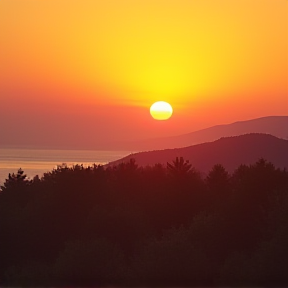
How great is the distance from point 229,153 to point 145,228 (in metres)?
94.6

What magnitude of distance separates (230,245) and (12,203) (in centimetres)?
1374

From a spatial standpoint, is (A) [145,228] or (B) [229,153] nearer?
(A) [145,228]

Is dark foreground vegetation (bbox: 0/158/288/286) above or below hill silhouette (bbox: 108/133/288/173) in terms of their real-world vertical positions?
below

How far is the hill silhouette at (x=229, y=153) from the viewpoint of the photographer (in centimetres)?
11756

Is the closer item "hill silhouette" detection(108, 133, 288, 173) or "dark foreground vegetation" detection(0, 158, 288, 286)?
"dark foreground vegetation" detection(0, 158, 288, 286)

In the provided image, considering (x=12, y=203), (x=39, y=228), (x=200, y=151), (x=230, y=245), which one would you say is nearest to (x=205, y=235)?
(x=230, y=245)

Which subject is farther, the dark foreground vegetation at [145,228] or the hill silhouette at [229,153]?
the hill silhouette at [229,153]

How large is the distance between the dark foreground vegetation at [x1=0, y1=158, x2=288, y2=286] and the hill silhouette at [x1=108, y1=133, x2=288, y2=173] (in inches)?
3002

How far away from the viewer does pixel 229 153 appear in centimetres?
12519

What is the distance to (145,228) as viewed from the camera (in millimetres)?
31953

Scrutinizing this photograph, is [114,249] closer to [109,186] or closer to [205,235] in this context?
[205,235]

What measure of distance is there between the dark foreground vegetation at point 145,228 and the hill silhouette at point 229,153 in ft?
250

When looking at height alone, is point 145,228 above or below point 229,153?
below

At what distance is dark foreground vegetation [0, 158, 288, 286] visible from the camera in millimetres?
24581
